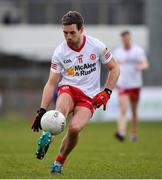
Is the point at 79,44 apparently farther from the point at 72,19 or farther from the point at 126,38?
the point at 126,38

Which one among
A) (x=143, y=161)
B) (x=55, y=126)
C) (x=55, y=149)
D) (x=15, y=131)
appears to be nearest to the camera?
(x=55, y=126)

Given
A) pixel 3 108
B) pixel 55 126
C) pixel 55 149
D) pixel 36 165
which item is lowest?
pixel 3 108

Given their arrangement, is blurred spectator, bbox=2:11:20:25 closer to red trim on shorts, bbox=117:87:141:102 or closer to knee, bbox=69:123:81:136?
red trim on shorts, bbox=117:87:141:102

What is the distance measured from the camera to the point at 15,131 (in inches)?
898

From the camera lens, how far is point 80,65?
1071 cm

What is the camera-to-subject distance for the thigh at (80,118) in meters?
10.4

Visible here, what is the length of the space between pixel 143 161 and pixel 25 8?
3028 cm

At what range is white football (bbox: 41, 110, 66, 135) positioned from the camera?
10.0 metres

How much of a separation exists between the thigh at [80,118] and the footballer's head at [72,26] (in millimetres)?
898

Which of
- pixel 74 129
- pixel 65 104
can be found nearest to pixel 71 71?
pixel 65 104

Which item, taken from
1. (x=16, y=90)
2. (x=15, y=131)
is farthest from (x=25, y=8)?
(x=15, y=131)

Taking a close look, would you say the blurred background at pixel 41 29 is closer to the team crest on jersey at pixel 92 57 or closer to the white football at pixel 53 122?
the team crest on jersey at pixel 92 57

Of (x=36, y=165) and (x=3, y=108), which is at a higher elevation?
(x=36, y=165)

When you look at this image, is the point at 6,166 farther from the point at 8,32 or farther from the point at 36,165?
the point at 8,32
